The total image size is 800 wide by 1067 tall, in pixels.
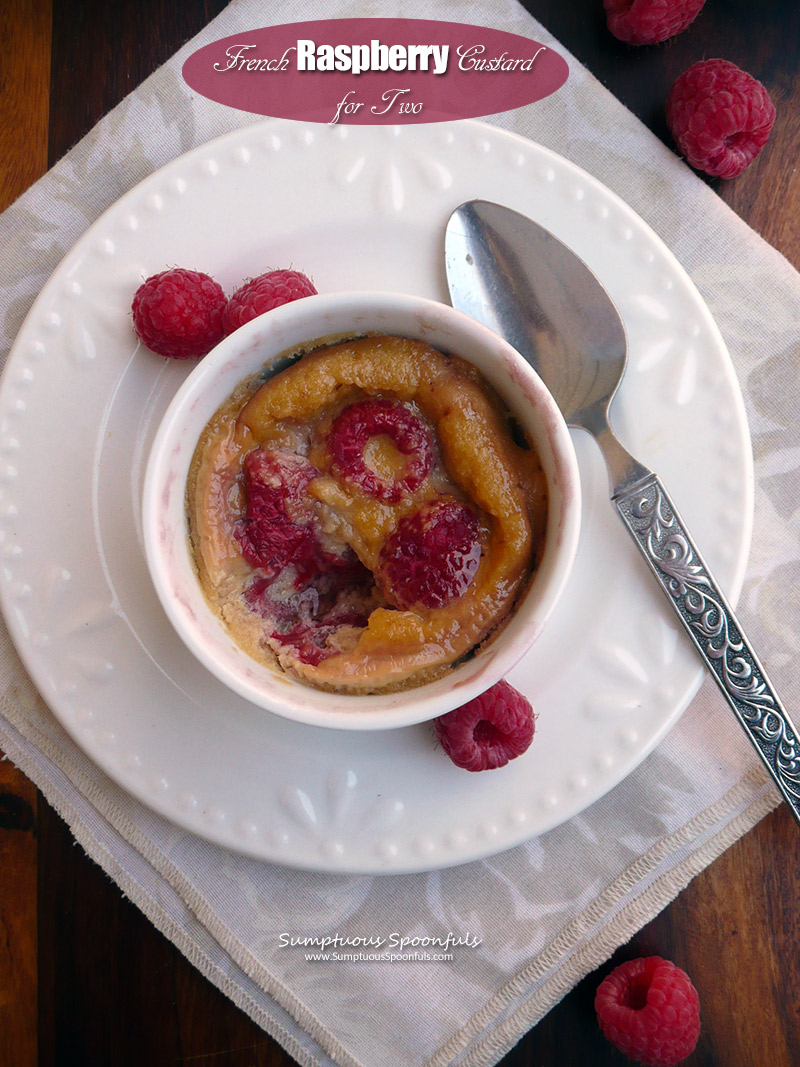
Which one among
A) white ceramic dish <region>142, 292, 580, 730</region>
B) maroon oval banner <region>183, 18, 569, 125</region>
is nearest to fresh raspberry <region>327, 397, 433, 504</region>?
white ceramic dish <region>142, 292, 580, 730</region>

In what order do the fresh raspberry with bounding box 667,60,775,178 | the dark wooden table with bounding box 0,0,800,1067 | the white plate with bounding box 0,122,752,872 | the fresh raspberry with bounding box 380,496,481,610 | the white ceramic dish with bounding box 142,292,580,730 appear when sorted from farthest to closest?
1. the dark wooden table with bounding box 0,0,800,1067
2. the fresh raspberry with bounding box 667,60,775,178
3. the white plate with bounding box 0,122,752,872
4. the fresh raspberry with bounding box 380,496,481,610
5. the white ceramic dish with bounding box 142,292,580,730

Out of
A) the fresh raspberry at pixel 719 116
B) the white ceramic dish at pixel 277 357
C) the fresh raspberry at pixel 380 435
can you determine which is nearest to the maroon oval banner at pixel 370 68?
the fresh raspberry at pixel 719 116

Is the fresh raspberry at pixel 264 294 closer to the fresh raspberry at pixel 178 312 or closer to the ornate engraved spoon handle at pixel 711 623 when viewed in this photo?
the fresh raspberry at pixel 178 312

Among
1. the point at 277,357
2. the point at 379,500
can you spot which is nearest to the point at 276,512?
the point at 379,500

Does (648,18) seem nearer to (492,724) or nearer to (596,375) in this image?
(596,375)

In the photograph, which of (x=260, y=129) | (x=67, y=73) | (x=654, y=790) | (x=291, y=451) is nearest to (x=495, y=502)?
(x=291, y=451)

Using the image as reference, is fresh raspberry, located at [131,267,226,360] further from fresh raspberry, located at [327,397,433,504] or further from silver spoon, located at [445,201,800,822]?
silver spoon, located at [445,201,800,822]
